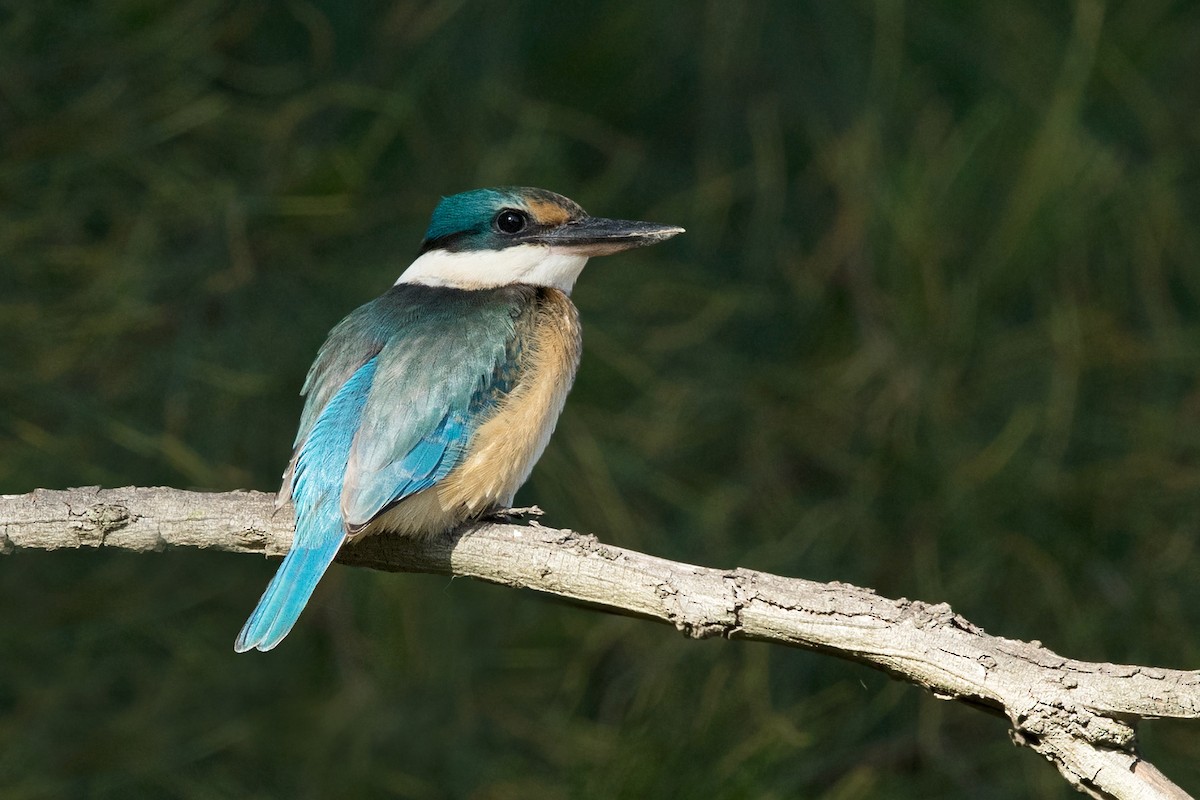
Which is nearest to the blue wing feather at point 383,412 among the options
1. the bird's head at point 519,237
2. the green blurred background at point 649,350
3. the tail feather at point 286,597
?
the tail feather at point 286,597

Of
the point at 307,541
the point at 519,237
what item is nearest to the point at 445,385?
the point at 307,541

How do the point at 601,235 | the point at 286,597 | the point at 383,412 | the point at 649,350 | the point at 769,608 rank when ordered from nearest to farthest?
the point at 769,608, the point at 286,597, the point at 383,412, the point at 601,235, the point at 649,350

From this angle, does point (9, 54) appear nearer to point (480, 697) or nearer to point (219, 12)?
point (219, 12)

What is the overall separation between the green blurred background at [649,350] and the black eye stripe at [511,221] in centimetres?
45

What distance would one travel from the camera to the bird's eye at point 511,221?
8.85 feet

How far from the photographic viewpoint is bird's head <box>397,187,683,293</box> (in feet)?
8.74

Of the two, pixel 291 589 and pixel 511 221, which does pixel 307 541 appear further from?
pixel 511 221

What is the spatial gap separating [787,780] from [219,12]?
194cm

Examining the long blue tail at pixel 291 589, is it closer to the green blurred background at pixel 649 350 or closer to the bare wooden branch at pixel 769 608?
the bare wooden branch at pixel 769 608

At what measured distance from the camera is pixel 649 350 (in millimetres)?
3316

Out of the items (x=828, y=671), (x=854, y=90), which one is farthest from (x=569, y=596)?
(x=854, y=90)

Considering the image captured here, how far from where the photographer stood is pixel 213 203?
3025 millimetres

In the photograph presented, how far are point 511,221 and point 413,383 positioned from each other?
0.51 metres

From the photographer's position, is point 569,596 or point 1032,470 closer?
point 569,596
